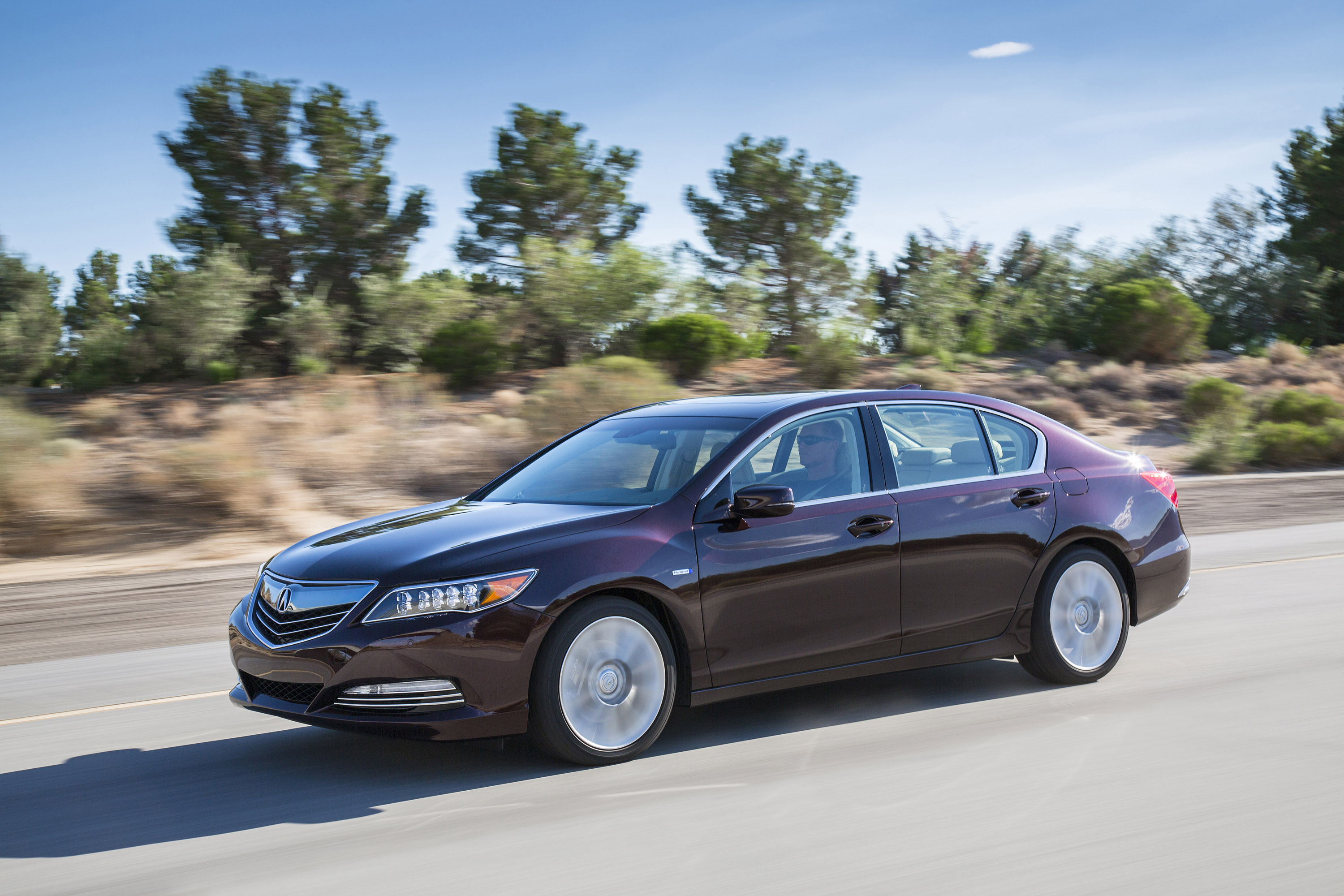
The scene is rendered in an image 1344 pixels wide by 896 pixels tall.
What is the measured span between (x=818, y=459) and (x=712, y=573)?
920 mm

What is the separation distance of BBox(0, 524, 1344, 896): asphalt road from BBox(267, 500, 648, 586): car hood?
2.73 ft

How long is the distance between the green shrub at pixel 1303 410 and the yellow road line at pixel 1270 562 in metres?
15.0

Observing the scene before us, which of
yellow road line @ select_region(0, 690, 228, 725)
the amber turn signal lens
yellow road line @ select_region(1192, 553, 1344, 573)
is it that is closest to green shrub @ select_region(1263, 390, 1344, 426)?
yellow road line @ select_region(1192, 553, 1344, 573)

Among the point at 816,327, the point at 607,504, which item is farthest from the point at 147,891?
the point at 816,327

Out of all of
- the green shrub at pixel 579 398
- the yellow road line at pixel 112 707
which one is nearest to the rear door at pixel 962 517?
the yellow road line at pixel 112 707

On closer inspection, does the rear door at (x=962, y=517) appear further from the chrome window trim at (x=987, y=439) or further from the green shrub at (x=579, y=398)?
the green shrub at (x=579, y=398)

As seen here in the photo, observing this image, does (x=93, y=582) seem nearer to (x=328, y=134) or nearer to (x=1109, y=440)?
(x=1109, y=440)

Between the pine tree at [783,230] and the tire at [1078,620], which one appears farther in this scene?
the pine tree at [783,230]

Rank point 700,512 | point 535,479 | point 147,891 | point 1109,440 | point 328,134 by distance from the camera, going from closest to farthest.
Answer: point 147,891
point 700,512
point 535,479
point 1109,440
point 328,134

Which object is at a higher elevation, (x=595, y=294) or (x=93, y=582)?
(x=595, y=294)

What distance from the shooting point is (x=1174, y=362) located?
112ft

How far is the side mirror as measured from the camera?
530cm

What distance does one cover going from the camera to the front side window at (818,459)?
575cm

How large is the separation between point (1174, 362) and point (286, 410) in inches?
950
